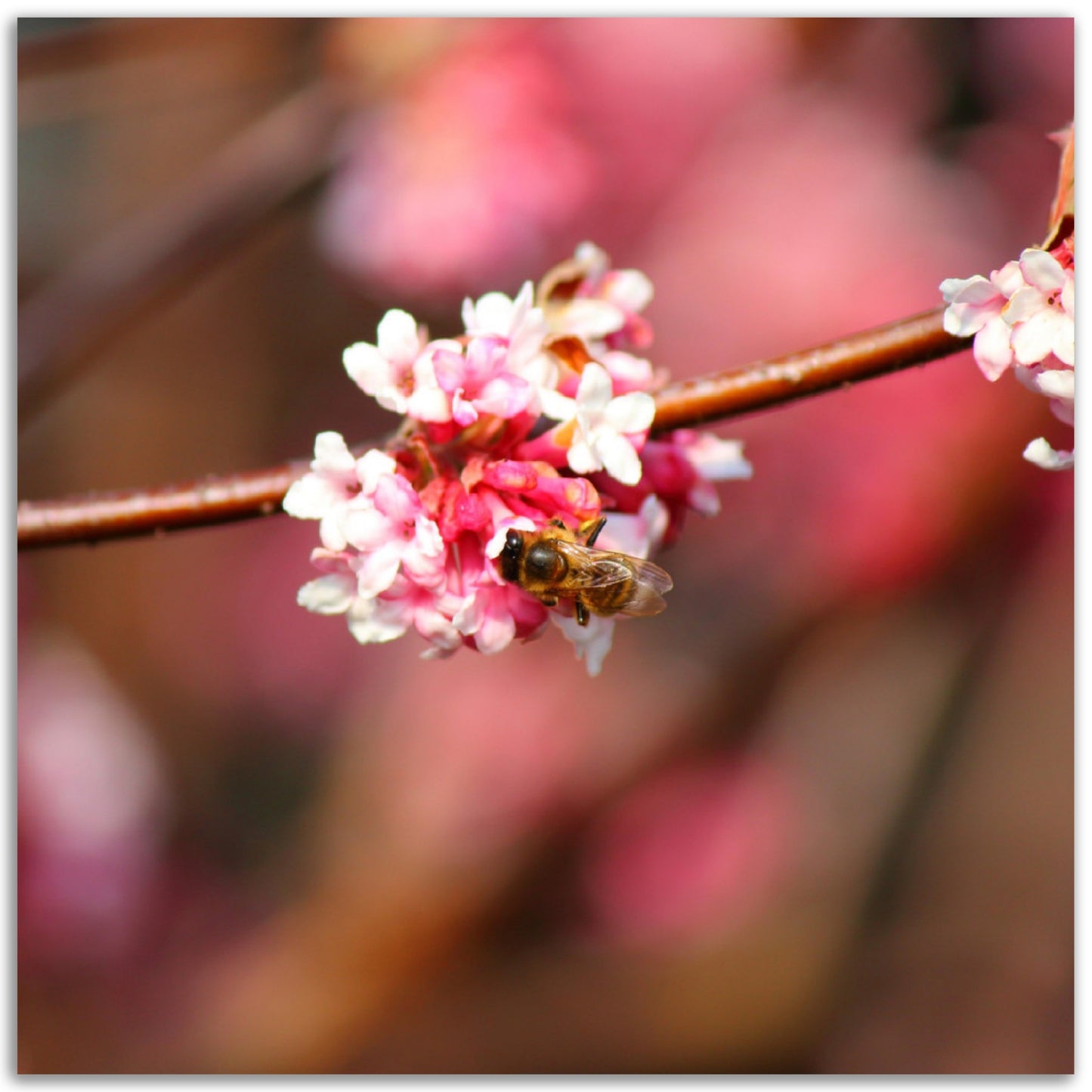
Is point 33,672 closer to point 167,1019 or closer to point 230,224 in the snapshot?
point 167,1019

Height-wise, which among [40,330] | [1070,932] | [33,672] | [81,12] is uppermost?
[81,12]

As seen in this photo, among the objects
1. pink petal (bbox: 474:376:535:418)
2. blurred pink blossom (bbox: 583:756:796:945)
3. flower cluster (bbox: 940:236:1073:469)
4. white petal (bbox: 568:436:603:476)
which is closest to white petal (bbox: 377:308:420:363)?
pink petal (bbox: 474:376:535:418)

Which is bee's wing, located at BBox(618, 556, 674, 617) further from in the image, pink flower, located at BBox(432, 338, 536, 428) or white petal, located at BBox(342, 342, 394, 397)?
white petal, located at BBox(342, 342, 394, 397)

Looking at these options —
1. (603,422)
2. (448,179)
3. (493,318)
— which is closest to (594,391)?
(603,422)

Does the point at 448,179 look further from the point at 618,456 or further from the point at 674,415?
the point at 618,456

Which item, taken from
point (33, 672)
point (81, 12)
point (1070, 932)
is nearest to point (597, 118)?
point (81, 12)

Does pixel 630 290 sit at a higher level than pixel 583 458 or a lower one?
higher
